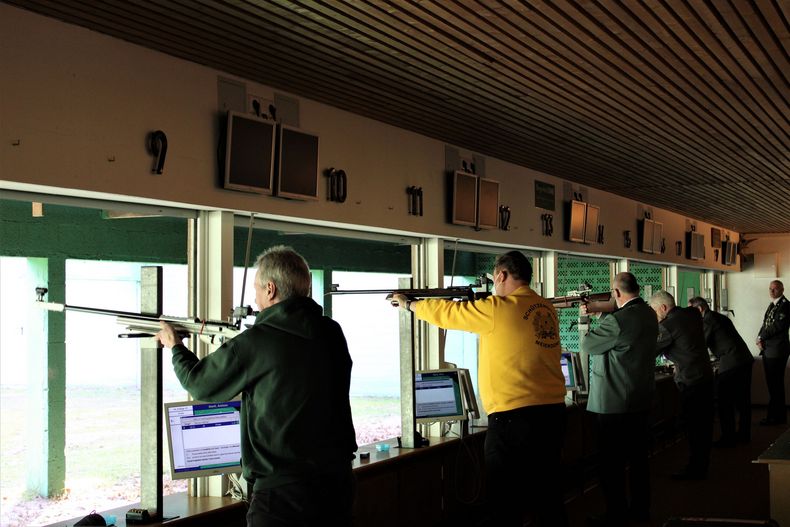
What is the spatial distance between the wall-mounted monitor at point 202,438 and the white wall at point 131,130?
970 millimetres

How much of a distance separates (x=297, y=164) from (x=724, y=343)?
6342 mm

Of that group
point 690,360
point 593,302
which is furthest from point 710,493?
point 593,302

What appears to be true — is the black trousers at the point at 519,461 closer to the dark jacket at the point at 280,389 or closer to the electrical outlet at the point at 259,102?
the dark jacket at the point at 280,389

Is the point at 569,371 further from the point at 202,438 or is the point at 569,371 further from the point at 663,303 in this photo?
the point at 202,438

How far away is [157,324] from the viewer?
3330 mm

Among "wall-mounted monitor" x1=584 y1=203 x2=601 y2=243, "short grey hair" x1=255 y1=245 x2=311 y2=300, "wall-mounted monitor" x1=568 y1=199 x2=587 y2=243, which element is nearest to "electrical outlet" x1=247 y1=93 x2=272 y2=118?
"short grey hair" x1=255 y1=245 x2=311 y2=300

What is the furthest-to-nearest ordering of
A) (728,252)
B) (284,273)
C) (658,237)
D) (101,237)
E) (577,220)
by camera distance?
(728,252)
(658,237)
(577,220)
(101,237)
(284,273)

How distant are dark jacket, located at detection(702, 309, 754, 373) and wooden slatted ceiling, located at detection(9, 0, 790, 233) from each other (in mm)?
3011

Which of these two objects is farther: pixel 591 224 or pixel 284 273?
pixel 591 224

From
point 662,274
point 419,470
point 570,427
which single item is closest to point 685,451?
point 570,427

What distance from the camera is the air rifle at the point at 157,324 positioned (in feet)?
10.7

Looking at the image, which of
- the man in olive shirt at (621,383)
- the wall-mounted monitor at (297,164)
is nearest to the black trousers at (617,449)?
the man in olive shirt at (621,383)

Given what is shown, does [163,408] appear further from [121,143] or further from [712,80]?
[712,80]

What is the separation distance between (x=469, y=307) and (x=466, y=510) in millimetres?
2216
